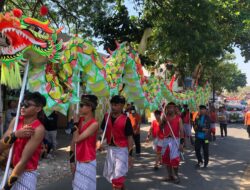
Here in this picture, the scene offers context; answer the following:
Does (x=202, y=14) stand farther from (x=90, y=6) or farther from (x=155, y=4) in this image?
(x=90, y=6)

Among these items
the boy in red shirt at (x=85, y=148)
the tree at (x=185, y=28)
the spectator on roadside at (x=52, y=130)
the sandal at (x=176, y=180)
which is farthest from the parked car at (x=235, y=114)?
the boy in red shirt at (x=85, y=148)

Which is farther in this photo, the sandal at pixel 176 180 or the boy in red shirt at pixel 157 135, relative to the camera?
the boy in red shirt at pixel 157 135

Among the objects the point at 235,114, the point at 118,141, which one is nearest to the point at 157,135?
the point at 118,141

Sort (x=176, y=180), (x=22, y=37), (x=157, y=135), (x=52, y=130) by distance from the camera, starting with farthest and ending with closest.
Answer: (x=52, y=130)
(x=157, y=135)
(x=176, y=180)
(x=22, y=37)

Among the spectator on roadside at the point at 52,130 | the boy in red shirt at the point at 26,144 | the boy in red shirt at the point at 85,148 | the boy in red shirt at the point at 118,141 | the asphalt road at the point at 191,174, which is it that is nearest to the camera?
the boy in red shirt at the point at 26,144

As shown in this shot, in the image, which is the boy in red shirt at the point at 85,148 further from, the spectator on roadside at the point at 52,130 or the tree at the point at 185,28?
the tree at the point at 185,28

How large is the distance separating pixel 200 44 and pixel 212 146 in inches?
179

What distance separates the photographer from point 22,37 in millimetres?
4035

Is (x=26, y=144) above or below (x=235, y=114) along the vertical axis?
below

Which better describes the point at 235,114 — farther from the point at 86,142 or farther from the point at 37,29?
the point at 37,29

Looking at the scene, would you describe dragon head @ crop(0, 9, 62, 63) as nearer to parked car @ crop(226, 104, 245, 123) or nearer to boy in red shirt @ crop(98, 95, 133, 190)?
boy in red shirt @ crop(98, 95, 133, 190)

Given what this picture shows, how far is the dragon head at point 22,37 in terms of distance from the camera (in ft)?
12.6

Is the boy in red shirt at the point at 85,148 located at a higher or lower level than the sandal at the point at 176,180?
higher

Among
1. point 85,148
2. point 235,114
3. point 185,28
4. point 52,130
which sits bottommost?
point 85,148
